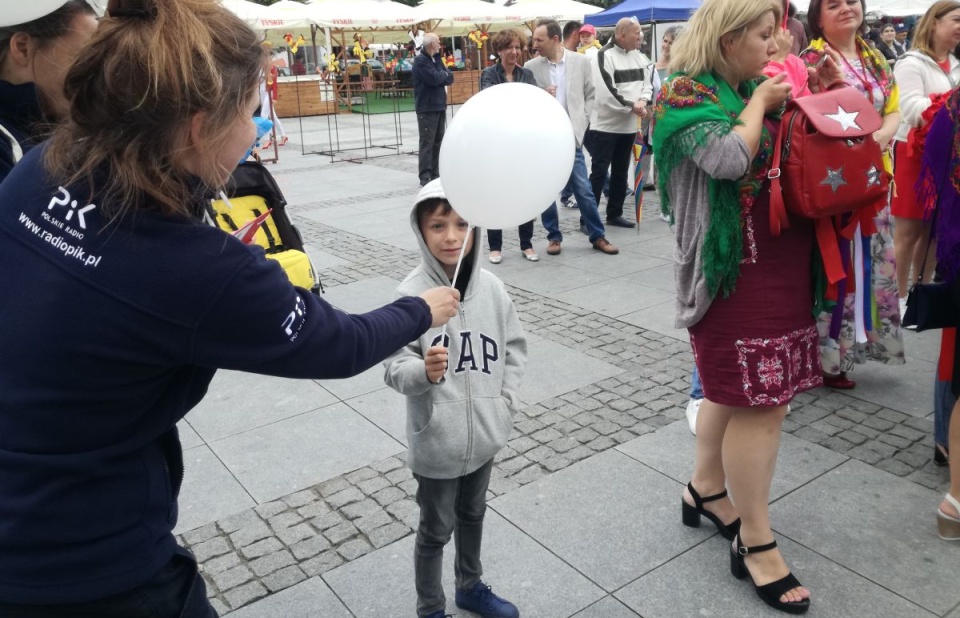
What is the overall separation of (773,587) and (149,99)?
243 centimetres

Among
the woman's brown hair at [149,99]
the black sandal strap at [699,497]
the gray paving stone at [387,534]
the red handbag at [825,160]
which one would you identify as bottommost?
the gray paving stone at [387,534]

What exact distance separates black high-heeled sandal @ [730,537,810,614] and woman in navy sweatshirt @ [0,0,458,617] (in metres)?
1.96

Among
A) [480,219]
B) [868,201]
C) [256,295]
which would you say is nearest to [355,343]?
[256,295]

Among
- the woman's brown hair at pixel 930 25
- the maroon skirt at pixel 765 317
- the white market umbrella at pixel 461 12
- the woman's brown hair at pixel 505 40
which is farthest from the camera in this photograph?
the white market umbrella at pixel 461 12

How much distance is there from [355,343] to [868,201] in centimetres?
178

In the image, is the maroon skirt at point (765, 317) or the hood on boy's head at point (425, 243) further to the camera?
the maroon skirt at point (765, 317)

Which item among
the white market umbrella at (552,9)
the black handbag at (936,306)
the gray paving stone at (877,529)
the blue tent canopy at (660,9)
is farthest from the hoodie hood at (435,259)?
the white market umbrella at (552,9)

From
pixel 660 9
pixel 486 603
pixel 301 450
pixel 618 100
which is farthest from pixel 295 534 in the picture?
pixel 660 9

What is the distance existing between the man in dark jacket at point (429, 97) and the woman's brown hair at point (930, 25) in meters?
6.46

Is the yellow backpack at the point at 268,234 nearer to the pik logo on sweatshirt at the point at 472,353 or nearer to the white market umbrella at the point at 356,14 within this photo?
the pik logo on sweatshirt at the point at 472,353

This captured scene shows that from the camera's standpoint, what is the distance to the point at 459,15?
1898 centimetres

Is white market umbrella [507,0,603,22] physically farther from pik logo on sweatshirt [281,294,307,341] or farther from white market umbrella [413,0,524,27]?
pik logo on sweatshirt [281,294,307,341]

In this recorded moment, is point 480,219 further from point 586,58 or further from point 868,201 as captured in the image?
point 586,58

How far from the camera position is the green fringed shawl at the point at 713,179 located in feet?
8.12
